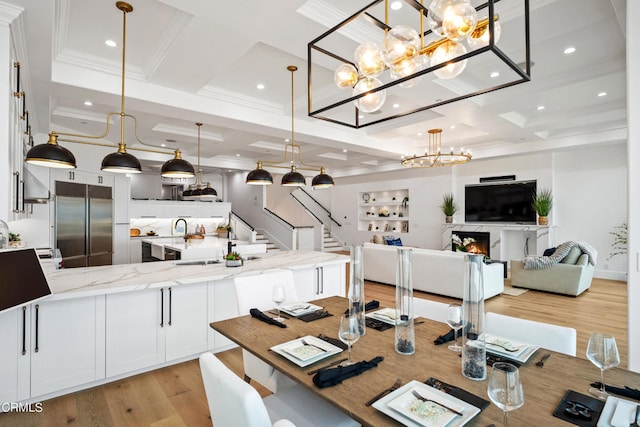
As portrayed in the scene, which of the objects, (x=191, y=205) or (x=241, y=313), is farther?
(x=191, y=205)

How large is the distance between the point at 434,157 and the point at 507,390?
6912 millimetres

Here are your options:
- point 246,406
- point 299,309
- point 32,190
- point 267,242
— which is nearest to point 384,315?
point 299,309

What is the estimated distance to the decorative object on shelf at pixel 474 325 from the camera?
1.35 metres

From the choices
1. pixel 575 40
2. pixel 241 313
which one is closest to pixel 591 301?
pixel 575 40

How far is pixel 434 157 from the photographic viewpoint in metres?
7.37

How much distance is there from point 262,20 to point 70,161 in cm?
179

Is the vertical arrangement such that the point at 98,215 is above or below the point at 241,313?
above

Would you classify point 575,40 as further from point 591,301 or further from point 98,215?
point 98,215

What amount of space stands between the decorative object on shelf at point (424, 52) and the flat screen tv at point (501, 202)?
497 centimetres

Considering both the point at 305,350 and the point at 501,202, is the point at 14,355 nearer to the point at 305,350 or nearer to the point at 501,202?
the point at 305,350

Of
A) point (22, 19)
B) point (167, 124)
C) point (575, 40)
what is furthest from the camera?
point (167, 124)

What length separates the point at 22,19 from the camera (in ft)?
7.71

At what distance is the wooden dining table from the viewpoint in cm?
111

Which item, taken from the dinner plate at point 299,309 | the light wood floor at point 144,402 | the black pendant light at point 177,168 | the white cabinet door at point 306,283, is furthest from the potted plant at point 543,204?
the black pendant light at point 177,168
